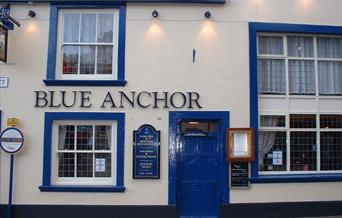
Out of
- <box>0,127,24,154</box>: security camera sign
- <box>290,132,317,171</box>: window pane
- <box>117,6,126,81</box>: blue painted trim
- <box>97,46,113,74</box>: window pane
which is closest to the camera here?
<box>0,127,24,154</box>: security camera sign

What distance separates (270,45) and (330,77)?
1811 millimetres

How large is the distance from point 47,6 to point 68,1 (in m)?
0.54

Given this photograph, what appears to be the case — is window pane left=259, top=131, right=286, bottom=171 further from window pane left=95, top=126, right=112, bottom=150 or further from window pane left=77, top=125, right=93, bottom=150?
window pane left=77, top=125, right=93, bottom=150

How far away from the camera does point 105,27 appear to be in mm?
11070

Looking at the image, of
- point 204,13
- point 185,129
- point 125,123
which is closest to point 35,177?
point 125,123

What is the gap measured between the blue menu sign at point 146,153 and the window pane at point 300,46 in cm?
413

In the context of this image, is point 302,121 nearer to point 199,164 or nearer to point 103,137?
point 199,164

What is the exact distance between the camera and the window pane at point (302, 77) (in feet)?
37.3

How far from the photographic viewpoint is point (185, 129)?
10.9 meters

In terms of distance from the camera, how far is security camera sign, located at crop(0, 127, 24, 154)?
10109 millimetres

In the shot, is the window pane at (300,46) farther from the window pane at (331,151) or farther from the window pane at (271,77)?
the window pane at (331,151)

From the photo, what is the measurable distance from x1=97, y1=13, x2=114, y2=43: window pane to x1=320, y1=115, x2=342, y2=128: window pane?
581 centimetres

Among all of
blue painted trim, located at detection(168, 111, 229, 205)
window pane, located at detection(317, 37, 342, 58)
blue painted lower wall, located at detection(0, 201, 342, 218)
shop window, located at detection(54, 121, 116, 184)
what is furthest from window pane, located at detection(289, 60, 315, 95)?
shop window, located at detection(54, 121, 116, 184)

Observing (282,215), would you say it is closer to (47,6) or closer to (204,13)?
(204,13)
